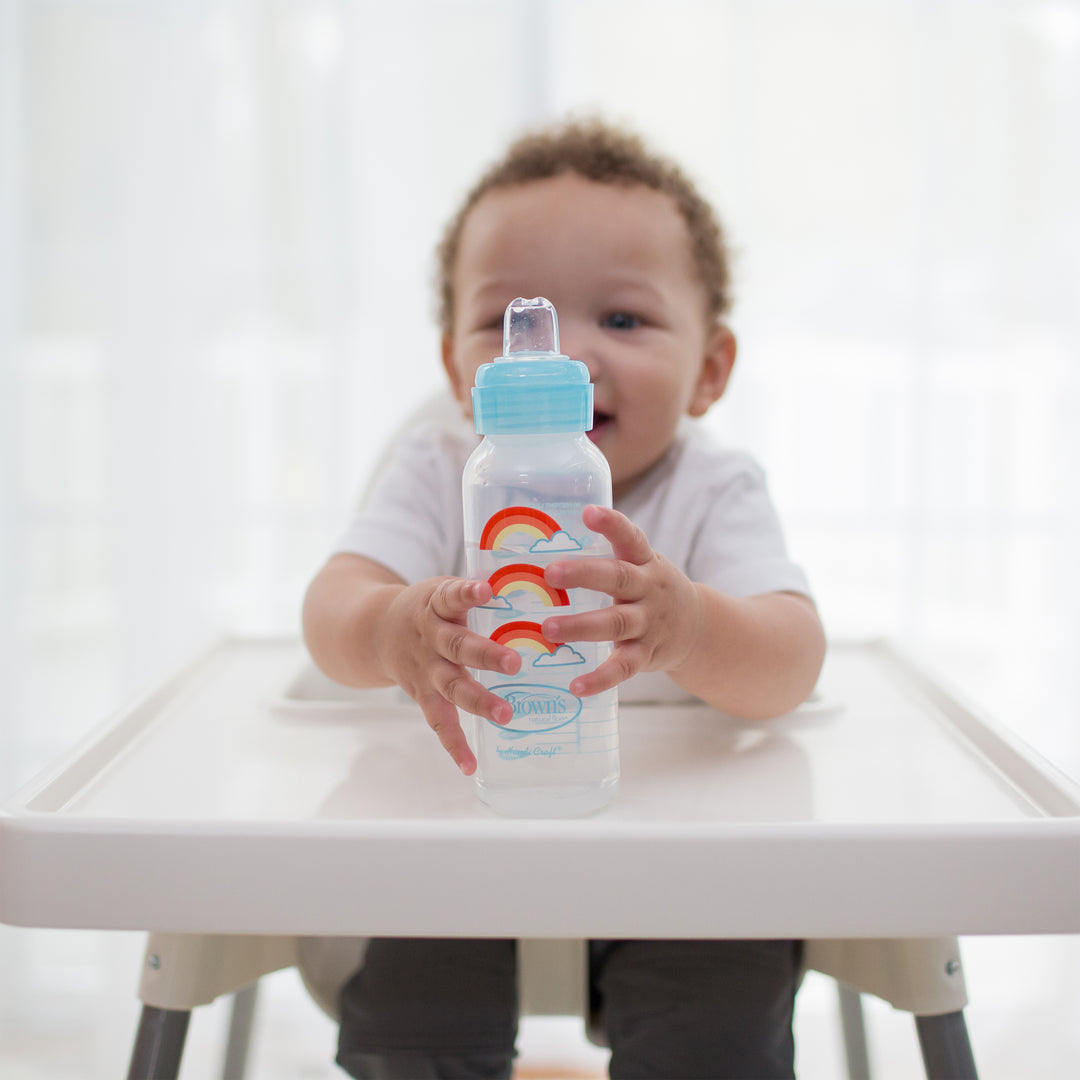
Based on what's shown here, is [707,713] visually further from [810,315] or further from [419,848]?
[810,315]

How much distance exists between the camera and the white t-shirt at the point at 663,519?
0.80 m

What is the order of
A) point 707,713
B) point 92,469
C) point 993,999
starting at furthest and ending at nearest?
point 92,469 → point 993,999 → point 707,713

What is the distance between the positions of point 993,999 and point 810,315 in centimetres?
109

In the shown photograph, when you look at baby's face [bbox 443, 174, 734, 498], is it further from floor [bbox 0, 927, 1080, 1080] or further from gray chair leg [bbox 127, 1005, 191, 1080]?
floor [bbox 0, 927, 1080, 1080]

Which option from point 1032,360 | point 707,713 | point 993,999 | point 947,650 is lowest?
point 993,999

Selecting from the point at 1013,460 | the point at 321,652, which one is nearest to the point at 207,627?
the point at 321,652

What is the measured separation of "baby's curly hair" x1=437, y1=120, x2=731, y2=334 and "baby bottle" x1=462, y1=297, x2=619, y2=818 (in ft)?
1.43

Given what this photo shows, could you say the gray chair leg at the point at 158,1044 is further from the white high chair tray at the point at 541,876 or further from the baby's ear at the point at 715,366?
the baby's ear at the point at 715,366

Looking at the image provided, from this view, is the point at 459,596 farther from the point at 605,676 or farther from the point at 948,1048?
the point at 948,1048

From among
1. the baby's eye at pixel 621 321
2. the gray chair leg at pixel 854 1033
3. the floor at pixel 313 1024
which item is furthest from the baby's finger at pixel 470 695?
the floor at pixel 313 1024

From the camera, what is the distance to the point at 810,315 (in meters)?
1.71

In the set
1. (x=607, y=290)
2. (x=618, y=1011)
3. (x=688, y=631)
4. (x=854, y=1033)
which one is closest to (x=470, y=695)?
(x=688, y=631)

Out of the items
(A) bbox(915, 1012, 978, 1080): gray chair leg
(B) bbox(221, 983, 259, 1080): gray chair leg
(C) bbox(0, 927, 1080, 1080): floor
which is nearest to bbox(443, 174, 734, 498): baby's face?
(A) bbox(915, 1012, 978, 1080): gray chair leg

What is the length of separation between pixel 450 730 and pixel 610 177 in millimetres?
545
